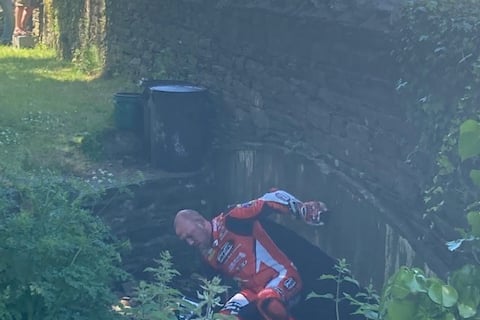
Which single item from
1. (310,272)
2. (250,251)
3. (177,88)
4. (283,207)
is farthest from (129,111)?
(310,272)

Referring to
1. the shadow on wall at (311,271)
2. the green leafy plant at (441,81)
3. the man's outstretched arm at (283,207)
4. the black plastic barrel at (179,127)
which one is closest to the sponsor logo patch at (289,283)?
the shadow on wall at (311,271)

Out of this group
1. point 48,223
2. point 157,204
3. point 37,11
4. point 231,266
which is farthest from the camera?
point 37,11

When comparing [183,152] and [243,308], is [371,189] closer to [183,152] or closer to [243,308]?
[243,308]

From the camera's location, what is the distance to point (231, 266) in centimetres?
670

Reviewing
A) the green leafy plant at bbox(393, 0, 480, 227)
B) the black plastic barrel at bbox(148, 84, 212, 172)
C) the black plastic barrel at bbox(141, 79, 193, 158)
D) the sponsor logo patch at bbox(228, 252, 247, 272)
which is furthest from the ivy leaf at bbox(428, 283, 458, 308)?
the black plastic barrel at bbox(141, 79, 193, 158)

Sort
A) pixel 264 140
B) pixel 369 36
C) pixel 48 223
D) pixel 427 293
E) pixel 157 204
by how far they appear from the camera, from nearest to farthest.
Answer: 1. pixel 427 293
2. pixel 48 223
3. pixel 369 36
4. pixel 264 140
5. pixel 157 204

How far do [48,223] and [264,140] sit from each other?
10.4 feet

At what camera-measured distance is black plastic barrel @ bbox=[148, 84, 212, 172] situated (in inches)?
326

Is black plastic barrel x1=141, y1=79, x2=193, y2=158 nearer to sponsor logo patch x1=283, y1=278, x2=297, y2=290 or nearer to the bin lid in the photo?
the bin lid

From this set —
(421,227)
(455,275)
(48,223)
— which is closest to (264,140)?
(421,227)

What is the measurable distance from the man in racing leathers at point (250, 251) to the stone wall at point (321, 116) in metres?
0.25

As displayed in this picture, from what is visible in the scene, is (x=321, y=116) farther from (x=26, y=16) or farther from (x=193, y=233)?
(x=26, y=16)

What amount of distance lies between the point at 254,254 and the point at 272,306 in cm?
51

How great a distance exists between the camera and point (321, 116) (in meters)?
6.39
